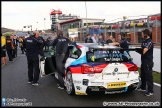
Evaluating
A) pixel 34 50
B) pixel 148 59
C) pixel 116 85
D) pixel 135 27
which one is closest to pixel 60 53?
pixel 34 50

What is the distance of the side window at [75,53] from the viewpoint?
5.94 meters

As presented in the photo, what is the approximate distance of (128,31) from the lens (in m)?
11.9

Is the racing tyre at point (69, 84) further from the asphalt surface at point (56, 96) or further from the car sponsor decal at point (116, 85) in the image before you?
the car sponsor decal at point (116, 85)

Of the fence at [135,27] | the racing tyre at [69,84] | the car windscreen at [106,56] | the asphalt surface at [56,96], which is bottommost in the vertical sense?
the asphalt surface at [56,96]

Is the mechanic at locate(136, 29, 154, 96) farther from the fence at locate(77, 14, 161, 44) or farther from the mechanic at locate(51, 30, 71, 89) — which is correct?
the fence at locate(77, 14, 161, 44)

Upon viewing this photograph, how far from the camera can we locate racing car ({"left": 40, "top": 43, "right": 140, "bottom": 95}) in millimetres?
5309

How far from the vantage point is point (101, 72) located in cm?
532

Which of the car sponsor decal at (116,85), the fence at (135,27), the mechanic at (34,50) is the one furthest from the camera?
the fence at (135,27)

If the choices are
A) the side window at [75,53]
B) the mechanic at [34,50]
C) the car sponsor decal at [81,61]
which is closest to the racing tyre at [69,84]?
the car sponsor decal at [81,61]

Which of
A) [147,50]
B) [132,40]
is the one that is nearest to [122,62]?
[147,50]

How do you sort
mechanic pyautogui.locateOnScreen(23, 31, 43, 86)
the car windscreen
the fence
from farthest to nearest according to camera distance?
1. the fence
2. mechanic pyautogui.locateOnScreen(23, 31, 43, 86)
3. the car windscreen

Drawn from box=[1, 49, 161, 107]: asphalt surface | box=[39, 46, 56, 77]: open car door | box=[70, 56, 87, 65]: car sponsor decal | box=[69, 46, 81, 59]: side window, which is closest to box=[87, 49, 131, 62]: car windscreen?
box=[70, 56, 87, 65]: car sponsor decal

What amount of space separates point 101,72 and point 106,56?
0.47 m

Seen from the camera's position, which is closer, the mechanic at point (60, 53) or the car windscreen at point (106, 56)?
the car windscreen at point (106, 56)
